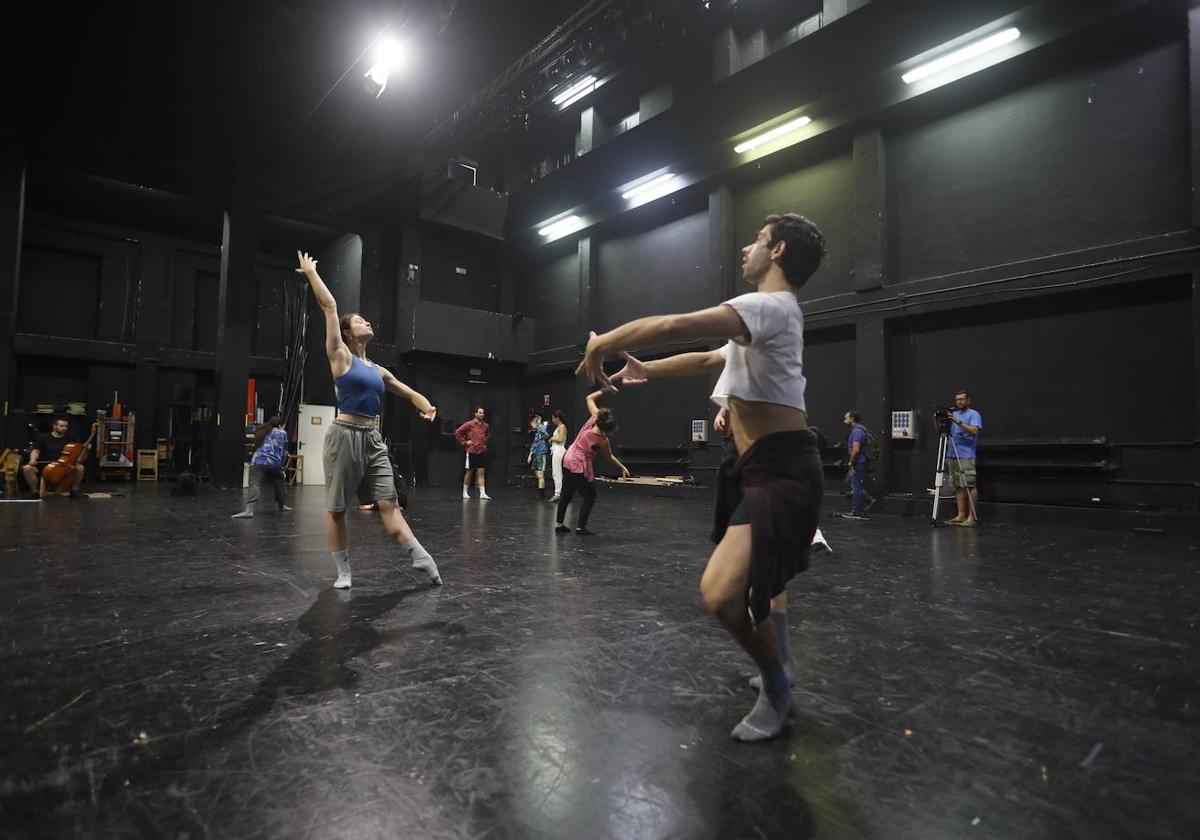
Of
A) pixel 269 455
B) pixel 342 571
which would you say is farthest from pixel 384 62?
pixel 342 571

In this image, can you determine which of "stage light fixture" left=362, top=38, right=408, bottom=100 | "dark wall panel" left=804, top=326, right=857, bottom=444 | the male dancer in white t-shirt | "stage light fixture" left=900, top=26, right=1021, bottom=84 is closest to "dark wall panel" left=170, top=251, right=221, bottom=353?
"stage light fixture" left=362, top=38, right=408, bottom=100

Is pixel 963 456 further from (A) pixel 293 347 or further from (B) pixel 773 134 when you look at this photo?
(A) pixel 293 347

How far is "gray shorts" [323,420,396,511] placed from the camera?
11.9 feet

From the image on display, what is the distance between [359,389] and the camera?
368 centimetres

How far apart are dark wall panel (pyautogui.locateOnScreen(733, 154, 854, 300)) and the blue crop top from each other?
31.7ft

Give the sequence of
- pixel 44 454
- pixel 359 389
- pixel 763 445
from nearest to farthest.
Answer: pixel 763 445 → pixel 359 389 → pixel 44 454

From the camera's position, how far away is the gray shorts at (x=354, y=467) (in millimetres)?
3615

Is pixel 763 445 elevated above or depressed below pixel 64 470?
above

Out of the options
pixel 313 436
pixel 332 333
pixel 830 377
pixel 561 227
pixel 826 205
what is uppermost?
pixel 561 227

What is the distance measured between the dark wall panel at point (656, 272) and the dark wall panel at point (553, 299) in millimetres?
960

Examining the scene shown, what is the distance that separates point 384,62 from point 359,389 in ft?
35.1

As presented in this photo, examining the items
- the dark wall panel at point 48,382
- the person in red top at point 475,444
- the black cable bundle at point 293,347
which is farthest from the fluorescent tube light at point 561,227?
the dark wall panel at point 48,382

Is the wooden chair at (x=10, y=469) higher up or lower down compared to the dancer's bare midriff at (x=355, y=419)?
lower down

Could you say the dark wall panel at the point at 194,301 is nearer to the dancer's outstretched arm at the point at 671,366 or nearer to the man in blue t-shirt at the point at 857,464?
the man in blue t-shirt at the point at 857,464
